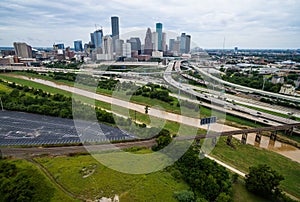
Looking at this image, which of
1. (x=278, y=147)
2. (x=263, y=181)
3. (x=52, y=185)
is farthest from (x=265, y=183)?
(x=52, y=185)

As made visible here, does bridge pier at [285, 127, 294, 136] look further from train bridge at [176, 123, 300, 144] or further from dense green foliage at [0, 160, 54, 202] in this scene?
dense green foliage at [0, 160, 54, 202]

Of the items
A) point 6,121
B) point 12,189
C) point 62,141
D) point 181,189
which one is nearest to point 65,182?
point 12,189

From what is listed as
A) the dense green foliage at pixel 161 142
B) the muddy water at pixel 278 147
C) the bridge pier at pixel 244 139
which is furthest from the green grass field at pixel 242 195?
the muddy water at pixel 278 147

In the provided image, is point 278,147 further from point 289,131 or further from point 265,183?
point 265,183

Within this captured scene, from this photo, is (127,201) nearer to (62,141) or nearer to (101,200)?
(101,200)

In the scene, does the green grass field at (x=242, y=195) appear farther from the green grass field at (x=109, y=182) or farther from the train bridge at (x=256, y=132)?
the train bridge at (x=256, y=132)

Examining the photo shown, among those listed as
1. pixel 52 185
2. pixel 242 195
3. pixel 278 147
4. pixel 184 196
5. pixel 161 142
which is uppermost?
pixel 161 142
